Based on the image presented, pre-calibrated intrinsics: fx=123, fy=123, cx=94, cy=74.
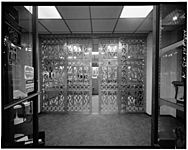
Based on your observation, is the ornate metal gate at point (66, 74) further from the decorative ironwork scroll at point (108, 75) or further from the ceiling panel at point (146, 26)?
the ceiling panel at point (146, 26)

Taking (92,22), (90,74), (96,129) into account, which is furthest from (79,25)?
(96,129)

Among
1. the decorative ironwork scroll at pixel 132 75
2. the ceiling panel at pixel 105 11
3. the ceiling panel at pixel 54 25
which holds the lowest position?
the decorative ironwork scroll at pixel 132 75

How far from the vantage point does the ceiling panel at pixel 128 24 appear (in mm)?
2926

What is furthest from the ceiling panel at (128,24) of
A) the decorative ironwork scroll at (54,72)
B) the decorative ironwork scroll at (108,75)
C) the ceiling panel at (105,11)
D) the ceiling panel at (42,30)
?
the ceiling panel at (42,30)

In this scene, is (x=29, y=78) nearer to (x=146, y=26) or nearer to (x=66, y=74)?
(x=66, y=74)

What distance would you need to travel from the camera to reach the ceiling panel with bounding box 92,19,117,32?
2.95 meters

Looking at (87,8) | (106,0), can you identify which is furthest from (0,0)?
(87,8)

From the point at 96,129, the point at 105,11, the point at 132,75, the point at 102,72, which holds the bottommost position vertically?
the point at 96,129

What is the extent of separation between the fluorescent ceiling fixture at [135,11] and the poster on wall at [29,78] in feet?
6.69

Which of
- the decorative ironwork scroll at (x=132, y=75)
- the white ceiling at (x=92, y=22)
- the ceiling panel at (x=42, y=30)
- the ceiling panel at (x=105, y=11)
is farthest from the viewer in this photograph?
the decorative ironwork scroll at (x=132, y=75)

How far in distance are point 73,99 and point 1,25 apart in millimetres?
3317

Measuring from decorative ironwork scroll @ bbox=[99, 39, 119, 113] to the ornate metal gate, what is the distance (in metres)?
0.40

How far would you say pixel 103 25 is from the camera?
3203 mm

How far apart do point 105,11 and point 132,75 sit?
2243mm
